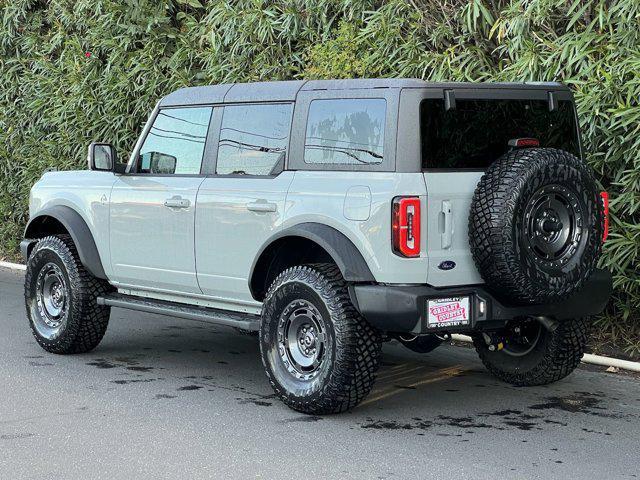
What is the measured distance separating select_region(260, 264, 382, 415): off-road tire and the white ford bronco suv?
0.01m

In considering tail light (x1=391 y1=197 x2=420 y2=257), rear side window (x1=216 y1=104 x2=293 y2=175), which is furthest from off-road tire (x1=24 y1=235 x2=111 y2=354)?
tail light (x1=391 y1=197 x2=420 y2=257)

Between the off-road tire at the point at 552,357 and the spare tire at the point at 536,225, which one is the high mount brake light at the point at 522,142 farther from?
the off-road tire at the point at 552,357

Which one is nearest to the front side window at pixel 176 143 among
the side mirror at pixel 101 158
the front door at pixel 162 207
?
the front door at pixel 162 207

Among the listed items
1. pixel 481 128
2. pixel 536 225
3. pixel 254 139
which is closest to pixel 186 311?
pixel 254 139

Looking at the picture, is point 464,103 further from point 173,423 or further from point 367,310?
point 173,423

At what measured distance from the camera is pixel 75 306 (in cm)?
809

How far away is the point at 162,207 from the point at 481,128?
7.45 feet

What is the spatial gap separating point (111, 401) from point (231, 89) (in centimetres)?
214

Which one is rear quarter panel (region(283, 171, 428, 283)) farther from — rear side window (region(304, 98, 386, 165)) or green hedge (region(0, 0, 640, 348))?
green hedge (region(0, 0, 640, 348))

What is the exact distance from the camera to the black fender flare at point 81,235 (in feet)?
26.5

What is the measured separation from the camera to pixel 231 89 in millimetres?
7375

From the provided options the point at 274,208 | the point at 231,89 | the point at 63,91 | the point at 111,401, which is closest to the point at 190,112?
the point at 231,89

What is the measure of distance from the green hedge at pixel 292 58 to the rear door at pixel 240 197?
104 inches

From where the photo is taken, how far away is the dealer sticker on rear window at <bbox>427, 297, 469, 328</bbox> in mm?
6059
